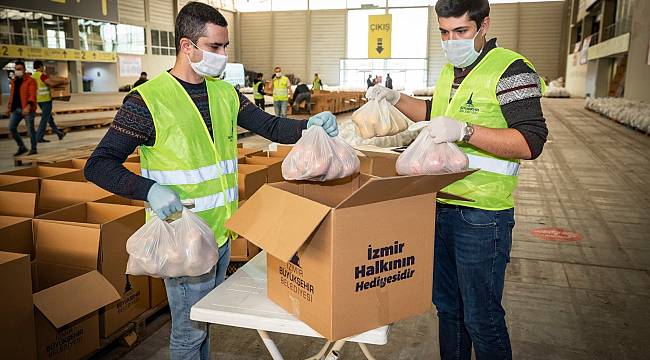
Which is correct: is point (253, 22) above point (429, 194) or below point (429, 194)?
above

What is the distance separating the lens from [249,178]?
12.4 feet

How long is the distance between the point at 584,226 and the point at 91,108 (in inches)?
532

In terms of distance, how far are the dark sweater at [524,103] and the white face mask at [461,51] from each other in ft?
0.59

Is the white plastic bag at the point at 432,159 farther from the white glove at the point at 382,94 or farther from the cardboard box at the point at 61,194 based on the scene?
the cardboard box at the point at 61,194

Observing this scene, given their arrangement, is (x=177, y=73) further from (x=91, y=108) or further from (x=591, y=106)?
(x=591, y=106)

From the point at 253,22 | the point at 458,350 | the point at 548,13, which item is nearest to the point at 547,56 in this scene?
the point at 548,13

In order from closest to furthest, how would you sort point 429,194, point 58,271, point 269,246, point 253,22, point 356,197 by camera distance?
point 356,197
point 269,246
point 429,194
point 58,271
point 253,22

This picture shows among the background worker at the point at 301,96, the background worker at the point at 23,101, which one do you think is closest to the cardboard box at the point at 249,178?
the background worker at the point at 23,101

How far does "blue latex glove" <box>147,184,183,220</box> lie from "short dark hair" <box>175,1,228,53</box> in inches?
21.4

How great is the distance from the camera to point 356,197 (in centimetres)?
126

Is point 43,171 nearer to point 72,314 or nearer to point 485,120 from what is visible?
point 72,314

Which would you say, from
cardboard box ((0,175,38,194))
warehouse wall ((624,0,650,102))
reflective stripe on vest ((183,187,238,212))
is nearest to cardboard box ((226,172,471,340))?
reflective stripe on vest ((183,187,238,212))

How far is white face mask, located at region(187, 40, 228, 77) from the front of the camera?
1822mm

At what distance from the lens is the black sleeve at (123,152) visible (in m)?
1.65
